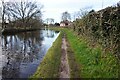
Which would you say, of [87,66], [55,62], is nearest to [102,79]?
[87,66]

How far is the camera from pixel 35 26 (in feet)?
315

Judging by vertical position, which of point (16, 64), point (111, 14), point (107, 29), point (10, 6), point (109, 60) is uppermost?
point (10, 6)

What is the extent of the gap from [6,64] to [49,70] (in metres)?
4.14

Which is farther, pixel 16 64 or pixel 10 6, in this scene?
pixel 10 6

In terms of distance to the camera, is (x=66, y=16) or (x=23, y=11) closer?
(x=23, y=11)

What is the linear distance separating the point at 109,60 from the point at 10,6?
70.1 m

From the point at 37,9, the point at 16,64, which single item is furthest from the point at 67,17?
the point at 16,64

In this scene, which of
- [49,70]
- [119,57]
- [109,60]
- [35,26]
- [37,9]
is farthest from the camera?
[35,26]

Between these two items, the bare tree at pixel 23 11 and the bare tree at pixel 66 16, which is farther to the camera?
the bare tree at pixel 66 16

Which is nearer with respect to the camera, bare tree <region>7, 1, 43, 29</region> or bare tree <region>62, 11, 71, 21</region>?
bare tree <region>7, 1, 43, 29</region>

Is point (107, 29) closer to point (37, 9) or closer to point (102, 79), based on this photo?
point (102, 79)

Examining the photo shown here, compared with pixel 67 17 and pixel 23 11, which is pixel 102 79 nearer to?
pixel 23 11

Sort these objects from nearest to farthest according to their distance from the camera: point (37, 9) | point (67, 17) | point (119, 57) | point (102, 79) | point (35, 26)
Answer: point (102, 79), point (119, 57), point (37, 9), point (35, 26), point (67, 17)

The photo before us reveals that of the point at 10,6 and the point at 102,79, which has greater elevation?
the point at 10,6
